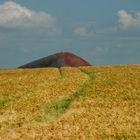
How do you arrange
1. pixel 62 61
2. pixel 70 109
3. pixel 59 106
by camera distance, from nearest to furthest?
pixel 70 109 → pixel 59 106 → pixel 62 61

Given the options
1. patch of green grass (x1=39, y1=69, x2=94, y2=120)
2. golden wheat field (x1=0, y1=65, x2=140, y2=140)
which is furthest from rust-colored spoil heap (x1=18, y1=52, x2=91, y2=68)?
patch of green grass (x1=39, y1=69, x2=94, y2=120)

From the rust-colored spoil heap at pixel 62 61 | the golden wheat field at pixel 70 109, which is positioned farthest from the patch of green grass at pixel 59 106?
the rust-colored spoil heap at pixel 62 61

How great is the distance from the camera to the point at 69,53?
98.6 meters

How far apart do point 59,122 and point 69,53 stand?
74.9 metres

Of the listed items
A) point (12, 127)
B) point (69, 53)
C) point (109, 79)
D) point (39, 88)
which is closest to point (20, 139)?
point (12, 127)

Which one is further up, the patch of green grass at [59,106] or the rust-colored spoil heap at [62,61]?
the rust-colored spoil heap at [62,61]

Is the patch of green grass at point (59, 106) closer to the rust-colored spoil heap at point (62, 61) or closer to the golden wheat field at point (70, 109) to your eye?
the golden wheat field at point (70, 109)

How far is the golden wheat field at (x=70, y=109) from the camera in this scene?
70.7 ft

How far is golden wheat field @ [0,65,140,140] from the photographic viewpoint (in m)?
21.5

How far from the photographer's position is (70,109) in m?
28.5

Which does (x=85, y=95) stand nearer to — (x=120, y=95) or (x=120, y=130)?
(x=120, y=95)

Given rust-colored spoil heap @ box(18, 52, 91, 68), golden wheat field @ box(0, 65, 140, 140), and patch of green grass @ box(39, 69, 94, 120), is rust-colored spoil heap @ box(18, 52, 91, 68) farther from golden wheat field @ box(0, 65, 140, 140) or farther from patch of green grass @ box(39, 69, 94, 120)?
patch of green grass @ box(39, 69, 94, 120)

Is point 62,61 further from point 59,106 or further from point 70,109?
point 70,109

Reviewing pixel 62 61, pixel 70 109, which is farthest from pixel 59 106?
pixel 62 61
